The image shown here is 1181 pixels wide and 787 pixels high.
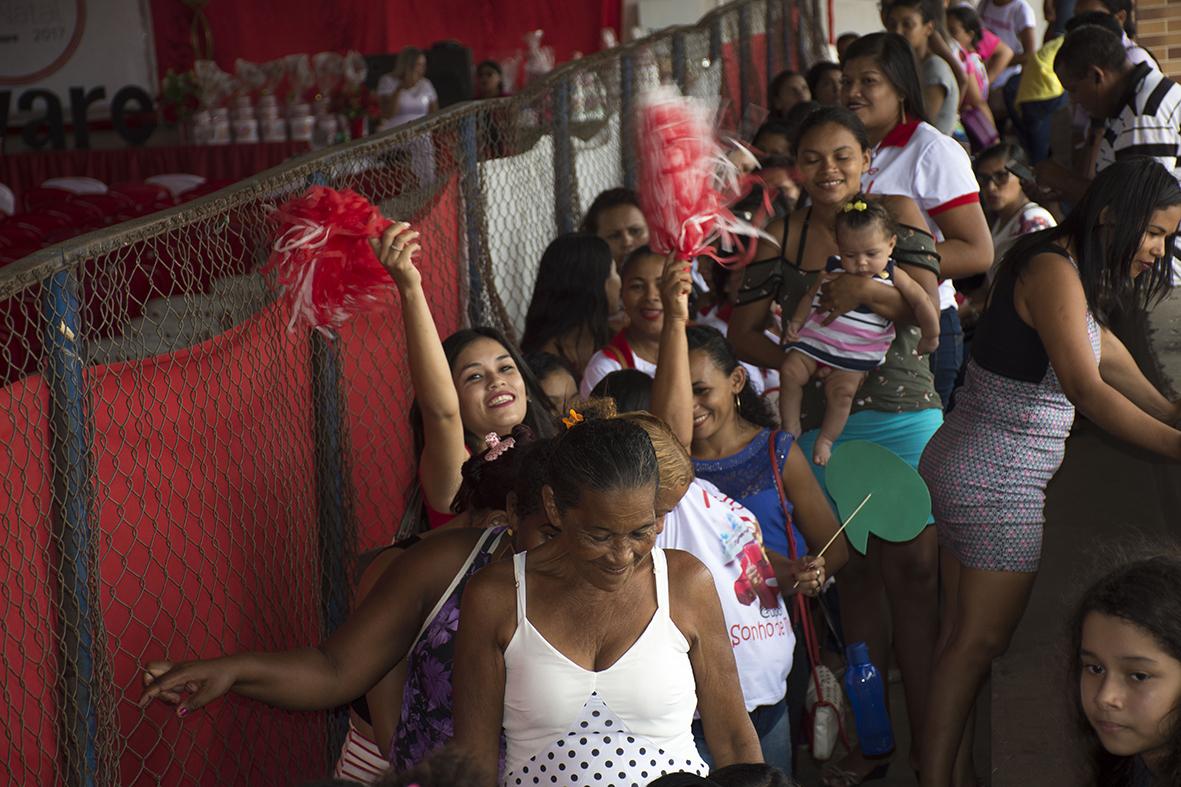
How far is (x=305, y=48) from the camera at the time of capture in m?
16.6

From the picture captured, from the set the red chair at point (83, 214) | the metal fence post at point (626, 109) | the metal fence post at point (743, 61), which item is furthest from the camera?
the metal fence post at point (743, 61)

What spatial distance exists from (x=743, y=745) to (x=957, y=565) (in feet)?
4.34

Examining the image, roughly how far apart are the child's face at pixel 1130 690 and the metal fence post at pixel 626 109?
4716 millimetres

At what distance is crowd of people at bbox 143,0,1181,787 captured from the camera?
86.2 inches

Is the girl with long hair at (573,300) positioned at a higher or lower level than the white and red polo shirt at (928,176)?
lower

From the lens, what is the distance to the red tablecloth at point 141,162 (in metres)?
13.0

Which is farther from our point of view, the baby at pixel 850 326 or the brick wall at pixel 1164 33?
the brick wall at pixel 1164 33

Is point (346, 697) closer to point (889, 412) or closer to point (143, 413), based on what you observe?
point (143, 413)

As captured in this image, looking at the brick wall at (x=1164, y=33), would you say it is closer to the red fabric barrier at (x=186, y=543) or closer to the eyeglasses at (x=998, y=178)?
the eyeglasses at (x=998, y=178)

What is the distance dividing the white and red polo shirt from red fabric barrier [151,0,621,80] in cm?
1256

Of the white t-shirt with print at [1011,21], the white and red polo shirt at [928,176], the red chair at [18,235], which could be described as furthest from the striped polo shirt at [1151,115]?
the red chair at [18,235]

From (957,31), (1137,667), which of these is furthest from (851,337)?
(957,31)

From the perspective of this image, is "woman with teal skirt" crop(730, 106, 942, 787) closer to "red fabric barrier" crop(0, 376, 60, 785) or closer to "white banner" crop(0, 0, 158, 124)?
"red fabric barrier" crop(0, 376, 60, 785)

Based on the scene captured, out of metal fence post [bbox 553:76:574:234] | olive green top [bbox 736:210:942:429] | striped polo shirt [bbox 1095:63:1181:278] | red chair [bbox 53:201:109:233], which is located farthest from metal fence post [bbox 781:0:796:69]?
olive green top [bbox 736:210:942:429]
